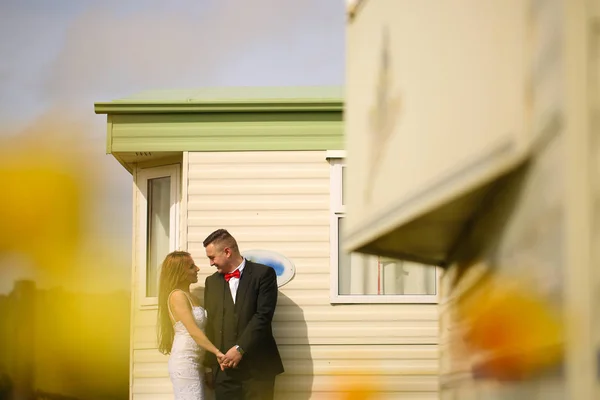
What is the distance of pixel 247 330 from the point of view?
10.1 meters

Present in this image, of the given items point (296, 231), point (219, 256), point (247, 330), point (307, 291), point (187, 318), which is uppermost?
point (296, 231)

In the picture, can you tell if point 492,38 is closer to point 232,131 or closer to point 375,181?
point 375,181

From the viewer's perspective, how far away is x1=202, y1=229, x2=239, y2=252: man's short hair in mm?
10188

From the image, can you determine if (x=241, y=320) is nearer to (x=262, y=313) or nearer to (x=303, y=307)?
(x=262, y=313)

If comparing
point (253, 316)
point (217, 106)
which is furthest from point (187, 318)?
point (217, 106)

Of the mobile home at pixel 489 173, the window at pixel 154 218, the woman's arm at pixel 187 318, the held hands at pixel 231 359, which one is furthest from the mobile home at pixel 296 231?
the mobile home at pixel 489 173

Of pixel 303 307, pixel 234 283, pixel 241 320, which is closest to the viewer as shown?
pixel 241 320

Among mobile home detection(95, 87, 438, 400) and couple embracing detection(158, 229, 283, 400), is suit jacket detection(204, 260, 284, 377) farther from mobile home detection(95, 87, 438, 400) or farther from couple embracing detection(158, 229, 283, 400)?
mobile home detection(95, 87, 438, 400)

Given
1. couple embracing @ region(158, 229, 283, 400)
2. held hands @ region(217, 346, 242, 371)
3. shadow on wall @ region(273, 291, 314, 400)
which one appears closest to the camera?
held hands @ region(217, 346, 242, 371)

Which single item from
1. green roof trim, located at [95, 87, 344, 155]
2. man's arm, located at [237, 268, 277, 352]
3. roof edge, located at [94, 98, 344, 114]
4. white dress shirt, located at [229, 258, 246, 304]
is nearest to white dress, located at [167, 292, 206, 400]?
white dress shirt, located at [229, 258, 246, 304]

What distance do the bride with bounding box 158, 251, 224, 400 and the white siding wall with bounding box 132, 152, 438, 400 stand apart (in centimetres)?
66

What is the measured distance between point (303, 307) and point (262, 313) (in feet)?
2.90

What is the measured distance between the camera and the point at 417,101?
3137mm

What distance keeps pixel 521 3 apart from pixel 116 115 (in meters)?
9.07
